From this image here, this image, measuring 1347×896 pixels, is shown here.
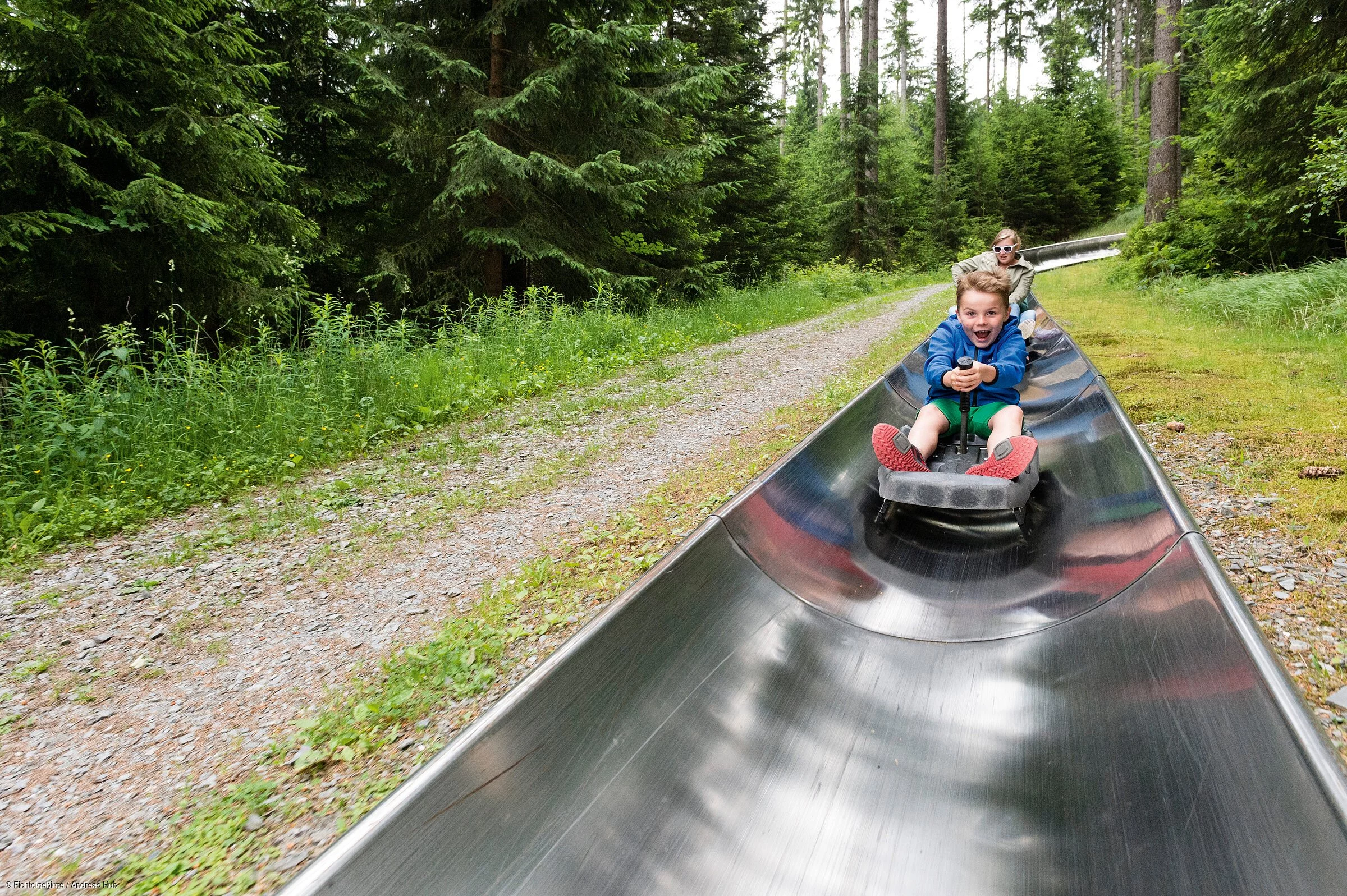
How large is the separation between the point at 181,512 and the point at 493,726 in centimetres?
357

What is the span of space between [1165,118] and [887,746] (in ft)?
47.0

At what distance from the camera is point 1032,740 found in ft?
5.89

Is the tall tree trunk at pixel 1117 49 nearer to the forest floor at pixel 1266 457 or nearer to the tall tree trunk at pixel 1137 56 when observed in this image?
the tall tree trunk at pixel 1137 56

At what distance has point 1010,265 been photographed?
605 cm

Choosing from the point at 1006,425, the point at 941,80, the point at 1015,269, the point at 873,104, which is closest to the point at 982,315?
the point at 1006,425

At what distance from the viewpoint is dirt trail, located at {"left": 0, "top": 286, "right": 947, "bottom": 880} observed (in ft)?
6.40

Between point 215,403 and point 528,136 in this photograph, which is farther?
point 528,136

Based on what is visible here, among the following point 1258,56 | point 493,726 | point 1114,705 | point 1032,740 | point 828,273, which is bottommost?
point 1032,740

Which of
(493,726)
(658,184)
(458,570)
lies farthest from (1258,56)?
(493,726)

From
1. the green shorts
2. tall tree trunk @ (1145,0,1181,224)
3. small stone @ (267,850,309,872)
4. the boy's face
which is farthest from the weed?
tall tree trunk @ (1145,0,1181,224)

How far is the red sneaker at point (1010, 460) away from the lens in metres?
2.73

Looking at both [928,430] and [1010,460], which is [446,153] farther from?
[1010,460]

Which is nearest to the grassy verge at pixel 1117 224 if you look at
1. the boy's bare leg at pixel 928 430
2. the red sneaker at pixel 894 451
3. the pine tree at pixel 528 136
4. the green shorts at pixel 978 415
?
the pine tree at pixel 528 136

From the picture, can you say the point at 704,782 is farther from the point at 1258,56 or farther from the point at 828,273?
the point at 828,273
